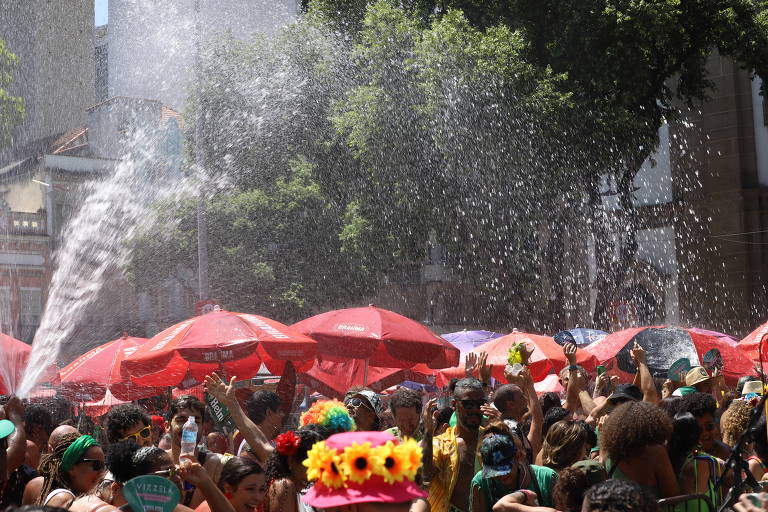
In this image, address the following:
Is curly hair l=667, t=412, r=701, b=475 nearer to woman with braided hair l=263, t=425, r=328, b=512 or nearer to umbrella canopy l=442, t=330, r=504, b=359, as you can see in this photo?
woman with braided hair l=263, t=425, r=328, b=512

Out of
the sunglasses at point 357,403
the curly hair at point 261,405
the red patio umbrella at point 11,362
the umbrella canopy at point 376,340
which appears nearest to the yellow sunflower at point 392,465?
the sunglasses at point 357,403

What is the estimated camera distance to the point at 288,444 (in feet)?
16.2

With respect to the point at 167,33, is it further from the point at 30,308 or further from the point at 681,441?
the point at 681,441

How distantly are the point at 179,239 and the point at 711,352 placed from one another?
72.3 ft

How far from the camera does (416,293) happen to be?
34.0 meters

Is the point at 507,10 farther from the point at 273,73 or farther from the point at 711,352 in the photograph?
the point at 711,352

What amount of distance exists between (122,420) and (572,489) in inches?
116

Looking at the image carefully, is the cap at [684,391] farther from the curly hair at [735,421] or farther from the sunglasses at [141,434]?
the sunglasses at [141,434]

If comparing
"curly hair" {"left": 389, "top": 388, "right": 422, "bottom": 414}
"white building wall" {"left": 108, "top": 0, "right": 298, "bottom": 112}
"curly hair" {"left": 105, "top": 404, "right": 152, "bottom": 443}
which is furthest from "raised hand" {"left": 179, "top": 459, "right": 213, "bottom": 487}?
"white building wall" {"left": 108, "top": 0, "right": 298, "bottom": 112}

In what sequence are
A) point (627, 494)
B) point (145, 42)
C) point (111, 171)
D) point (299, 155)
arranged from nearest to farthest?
point (627, 494), point (299, 155), point (111, 171), point (145, 42)

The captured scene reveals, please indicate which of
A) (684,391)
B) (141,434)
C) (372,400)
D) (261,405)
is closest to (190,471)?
(141,434)

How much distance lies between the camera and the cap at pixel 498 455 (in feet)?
16.0

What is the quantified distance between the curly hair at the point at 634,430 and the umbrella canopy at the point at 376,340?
5.58 m

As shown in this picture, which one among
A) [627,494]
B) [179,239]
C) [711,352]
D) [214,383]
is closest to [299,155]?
[179,239]
